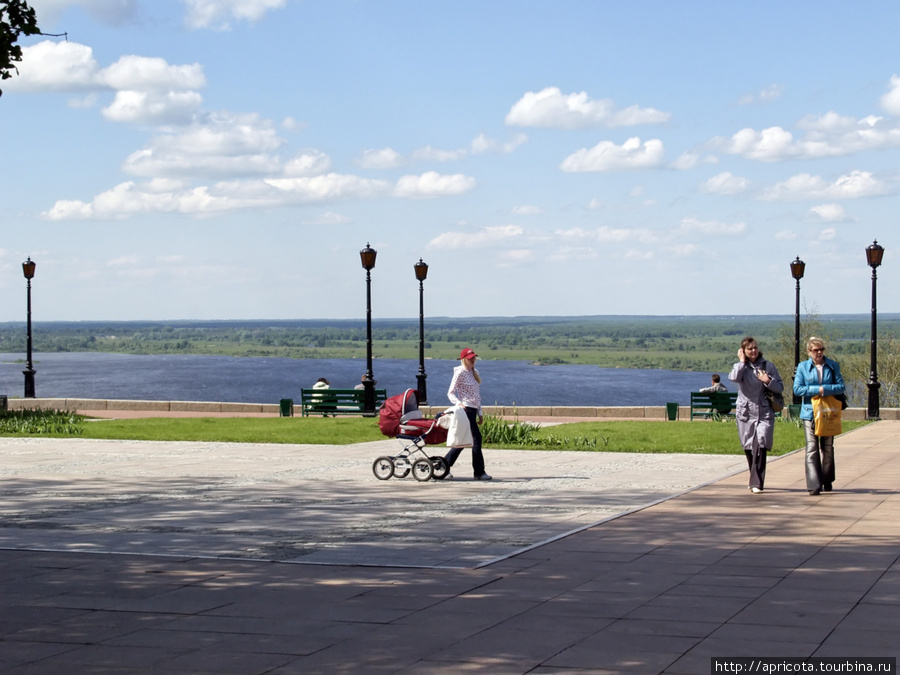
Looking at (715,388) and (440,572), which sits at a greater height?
(715,388)

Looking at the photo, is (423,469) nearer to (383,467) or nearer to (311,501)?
(383,467)

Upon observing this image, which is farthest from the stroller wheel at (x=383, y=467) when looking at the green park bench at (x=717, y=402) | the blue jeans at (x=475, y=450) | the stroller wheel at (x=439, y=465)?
the green park bench at (x=717, y=402)

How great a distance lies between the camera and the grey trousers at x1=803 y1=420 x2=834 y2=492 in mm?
12430

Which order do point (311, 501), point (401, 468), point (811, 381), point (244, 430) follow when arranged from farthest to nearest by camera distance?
point (244, 430) < point (401, 468) < point (811, 381) < point (311, 501)

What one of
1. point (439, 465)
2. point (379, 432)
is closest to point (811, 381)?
point (439, 465)

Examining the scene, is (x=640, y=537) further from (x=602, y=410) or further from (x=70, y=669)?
(x=602, y=410)

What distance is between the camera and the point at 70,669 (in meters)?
5.82

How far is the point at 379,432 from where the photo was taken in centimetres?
2202

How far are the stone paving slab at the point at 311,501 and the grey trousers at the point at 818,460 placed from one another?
1435 millimetres

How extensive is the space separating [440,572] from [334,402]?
20.0 metres

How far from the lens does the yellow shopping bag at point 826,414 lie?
12594 millimetres

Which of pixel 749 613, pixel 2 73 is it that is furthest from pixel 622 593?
pixel 2 73

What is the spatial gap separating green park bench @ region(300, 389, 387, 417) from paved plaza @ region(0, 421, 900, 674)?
12883 millimetres

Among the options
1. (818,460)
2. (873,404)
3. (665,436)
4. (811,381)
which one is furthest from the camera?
→ (873,404)
